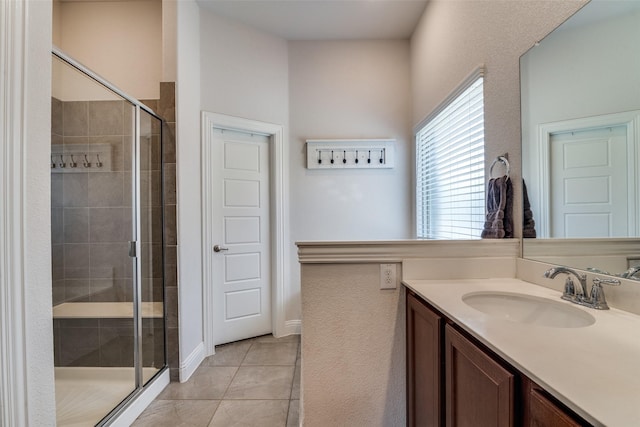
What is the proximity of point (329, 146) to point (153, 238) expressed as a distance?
180 cm

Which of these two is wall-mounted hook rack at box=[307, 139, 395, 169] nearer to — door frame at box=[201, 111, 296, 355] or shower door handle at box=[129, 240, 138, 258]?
door frame at box=[201, 111, 296, 355]

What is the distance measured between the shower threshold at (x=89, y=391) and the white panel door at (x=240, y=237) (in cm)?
78

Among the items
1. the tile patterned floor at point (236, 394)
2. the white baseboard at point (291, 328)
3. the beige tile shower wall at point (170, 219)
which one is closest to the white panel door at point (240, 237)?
the white baseboard at point (291, 328)

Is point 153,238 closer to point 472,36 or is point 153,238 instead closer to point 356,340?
point 356,340

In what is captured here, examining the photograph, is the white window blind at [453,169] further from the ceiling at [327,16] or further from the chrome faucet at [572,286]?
the ceiling at [327,16]

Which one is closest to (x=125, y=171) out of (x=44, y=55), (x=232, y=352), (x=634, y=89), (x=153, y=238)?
(x=153, y=238)

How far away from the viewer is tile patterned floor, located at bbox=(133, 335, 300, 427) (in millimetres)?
1612

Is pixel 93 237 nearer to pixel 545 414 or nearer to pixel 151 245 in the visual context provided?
pixel 151 245

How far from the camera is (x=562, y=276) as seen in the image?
107 centimetres

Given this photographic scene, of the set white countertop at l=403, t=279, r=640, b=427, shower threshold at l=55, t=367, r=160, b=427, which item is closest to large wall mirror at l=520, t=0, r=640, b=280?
white countertop at l=403, t=279, r=640, b=427

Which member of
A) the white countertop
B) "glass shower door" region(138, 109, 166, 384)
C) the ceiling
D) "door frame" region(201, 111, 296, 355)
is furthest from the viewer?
"door frame" region(201, 111, 296, 355)

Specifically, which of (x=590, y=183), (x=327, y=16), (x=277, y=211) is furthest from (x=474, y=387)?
(x=327, y=16)

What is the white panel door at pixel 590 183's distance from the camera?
874 millimetres

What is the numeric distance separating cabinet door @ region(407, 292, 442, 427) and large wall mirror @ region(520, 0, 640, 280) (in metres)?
0.60
